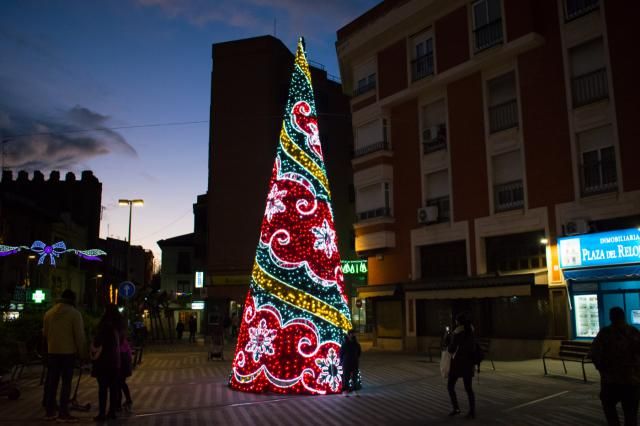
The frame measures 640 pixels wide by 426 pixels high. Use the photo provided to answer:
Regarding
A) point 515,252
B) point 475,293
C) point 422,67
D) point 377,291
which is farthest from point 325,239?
point 422,67

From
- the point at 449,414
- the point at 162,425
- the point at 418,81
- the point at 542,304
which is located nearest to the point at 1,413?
the point at 162,425

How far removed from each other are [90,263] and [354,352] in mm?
53612

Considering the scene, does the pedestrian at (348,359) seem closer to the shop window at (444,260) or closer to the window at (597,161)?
the window at (597,161)

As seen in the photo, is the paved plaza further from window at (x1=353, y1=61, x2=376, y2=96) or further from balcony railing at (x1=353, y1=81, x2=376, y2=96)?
window at (x1=353, y1=61, x2=376, y2=96)

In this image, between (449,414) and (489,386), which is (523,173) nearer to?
(489,386)

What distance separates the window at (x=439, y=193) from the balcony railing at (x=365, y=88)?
5754mm

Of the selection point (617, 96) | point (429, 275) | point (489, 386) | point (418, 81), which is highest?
point (418, 81)

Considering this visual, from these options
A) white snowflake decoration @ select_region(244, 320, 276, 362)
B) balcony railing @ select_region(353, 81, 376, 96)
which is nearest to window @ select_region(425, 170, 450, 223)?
balcony railing @ select_region(353, 81, 376, 96)

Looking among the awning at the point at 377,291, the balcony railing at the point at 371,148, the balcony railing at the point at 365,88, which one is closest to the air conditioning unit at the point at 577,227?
the awning at the point at 377,291

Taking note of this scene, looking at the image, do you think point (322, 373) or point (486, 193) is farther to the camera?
point (486, 193)

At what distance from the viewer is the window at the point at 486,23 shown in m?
22.2

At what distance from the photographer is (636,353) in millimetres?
7129

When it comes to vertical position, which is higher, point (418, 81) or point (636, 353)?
point (418, 81)

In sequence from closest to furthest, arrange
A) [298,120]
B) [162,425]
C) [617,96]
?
[162,425], [298,120], [617,96]
